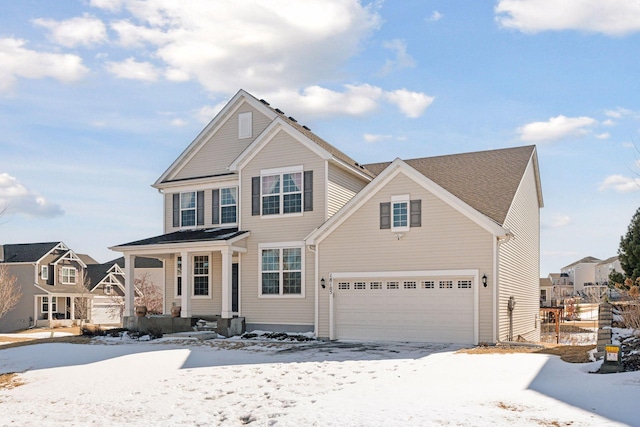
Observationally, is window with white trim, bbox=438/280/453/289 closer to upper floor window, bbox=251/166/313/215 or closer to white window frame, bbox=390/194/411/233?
white window frame, bbox=390/194/411/233

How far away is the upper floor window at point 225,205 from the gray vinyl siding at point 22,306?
97.9ft

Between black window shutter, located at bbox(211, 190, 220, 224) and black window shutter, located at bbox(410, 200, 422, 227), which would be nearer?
black window shutter, located at bbox(410, 200, 422, 227)

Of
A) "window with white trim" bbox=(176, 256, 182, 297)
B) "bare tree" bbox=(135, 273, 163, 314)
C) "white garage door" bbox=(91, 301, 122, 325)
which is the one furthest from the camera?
"white garage door" bbox=(91, 301, 122, 325)

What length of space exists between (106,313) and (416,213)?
4304 cm

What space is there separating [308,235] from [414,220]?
4291 mm

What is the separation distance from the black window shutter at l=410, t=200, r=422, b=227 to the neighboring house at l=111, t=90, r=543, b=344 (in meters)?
0.03

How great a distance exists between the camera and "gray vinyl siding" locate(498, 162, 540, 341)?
834 inches

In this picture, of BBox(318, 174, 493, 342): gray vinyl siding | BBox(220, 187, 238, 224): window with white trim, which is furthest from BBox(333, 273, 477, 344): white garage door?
BBox(220, 187, 238, 224): window with white trim

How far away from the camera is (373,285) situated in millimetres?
21672

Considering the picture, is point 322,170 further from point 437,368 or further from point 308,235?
point 437,368

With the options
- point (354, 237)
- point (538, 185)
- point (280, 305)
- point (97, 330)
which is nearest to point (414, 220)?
point (354, 237)

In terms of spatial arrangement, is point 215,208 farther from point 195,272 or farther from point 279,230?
point 279,230

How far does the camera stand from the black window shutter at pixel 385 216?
21375mm

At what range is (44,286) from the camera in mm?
50844
